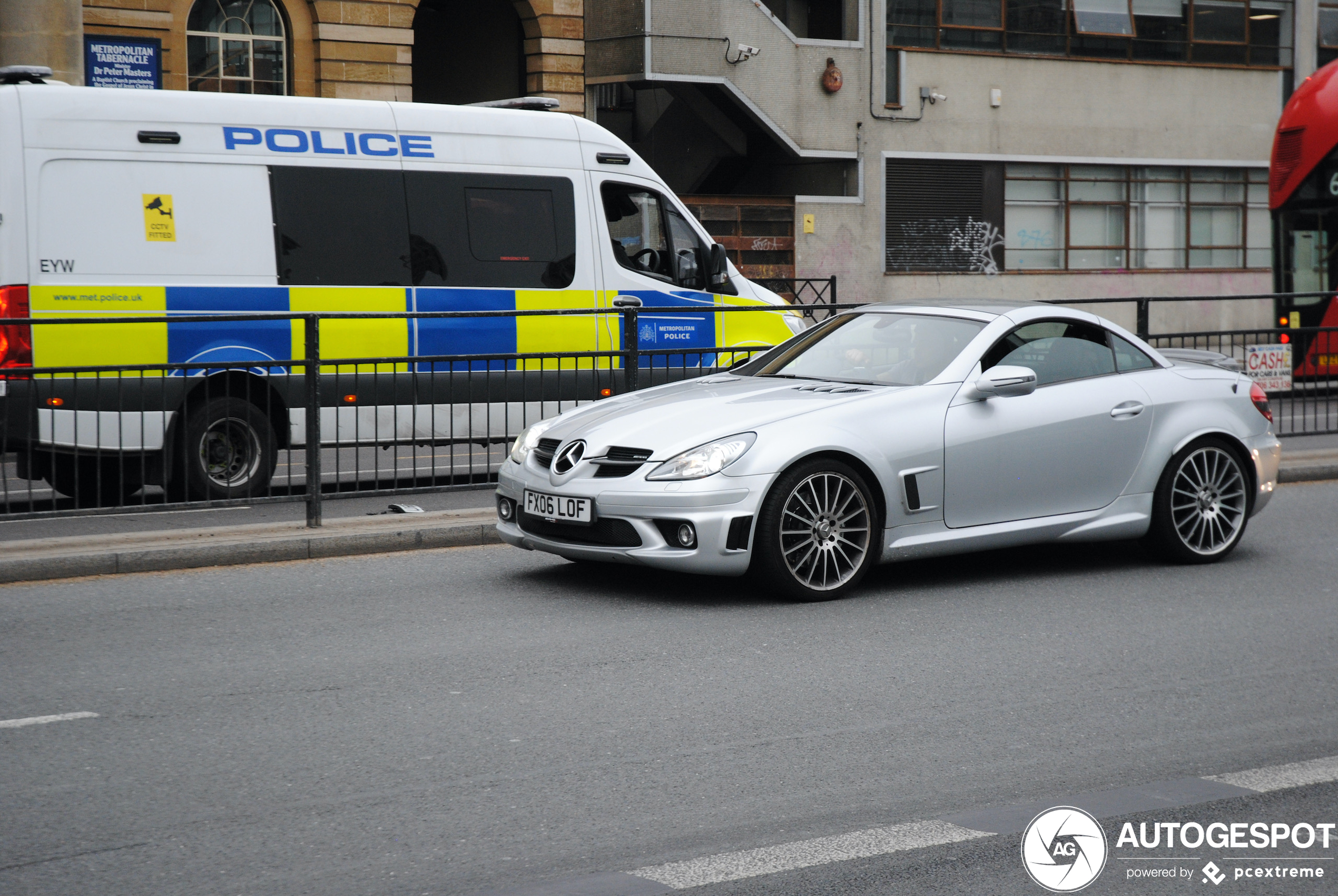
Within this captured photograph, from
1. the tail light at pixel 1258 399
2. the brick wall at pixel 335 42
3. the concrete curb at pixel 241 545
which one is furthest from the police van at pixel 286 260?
the brick wall at pixel 335 42

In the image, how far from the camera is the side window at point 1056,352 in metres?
7.84

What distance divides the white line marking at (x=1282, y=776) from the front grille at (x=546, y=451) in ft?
12.0

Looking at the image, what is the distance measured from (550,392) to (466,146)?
2.86 metres

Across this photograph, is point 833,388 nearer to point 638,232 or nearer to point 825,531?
point 825,531

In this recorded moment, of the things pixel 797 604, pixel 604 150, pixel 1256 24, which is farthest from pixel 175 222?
pixel 1256 24

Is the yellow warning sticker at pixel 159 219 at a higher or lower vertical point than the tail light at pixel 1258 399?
higher

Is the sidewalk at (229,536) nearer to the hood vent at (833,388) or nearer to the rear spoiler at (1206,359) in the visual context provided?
the hood vent at (833,388)

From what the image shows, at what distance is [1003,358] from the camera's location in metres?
7.81

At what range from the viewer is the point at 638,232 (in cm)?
1284

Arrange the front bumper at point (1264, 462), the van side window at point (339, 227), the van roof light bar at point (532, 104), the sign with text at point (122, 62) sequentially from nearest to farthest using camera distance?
the front bumper at point (1264, 462) → the van side window at point (339, 227) → the van roof light bar at point (532, 104) → the sign with text at point (122, 62)

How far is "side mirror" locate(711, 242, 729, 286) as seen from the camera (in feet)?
42.5

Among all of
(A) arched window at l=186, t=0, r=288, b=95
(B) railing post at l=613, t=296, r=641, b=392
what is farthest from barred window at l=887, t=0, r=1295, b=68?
(B) railing post at l=613, t=296, r=641, b=392

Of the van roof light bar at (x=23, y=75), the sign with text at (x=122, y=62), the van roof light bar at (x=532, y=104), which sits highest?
the sign with text at (x=122, y=62)

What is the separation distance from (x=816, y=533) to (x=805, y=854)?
129 inches
